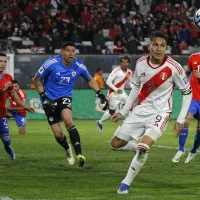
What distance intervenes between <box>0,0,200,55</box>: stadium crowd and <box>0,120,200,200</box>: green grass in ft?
38.9

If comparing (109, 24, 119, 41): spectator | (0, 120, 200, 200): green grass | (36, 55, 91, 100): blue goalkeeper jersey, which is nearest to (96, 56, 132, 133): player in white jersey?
(0, 120, 200, 200): green grass

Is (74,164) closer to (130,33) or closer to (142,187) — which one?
(142,187)

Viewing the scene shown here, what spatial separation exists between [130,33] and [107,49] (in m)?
2.17

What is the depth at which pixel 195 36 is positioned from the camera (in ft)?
104

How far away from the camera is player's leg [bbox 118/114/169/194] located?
29.0ft

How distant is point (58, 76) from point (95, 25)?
17.8 m

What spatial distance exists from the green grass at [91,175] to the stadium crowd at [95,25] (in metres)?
11.9

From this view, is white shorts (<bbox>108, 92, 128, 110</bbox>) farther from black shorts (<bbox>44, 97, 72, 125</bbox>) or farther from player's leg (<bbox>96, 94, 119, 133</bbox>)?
black shorts (<bbox>44, 97, 72, 125</bbox>)

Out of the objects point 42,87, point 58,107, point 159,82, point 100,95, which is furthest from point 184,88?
point 42,87

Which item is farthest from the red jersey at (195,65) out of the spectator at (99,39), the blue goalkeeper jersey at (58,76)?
the spectator at (99,39)

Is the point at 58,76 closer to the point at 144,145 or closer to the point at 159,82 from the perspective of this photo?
the point at 159,82

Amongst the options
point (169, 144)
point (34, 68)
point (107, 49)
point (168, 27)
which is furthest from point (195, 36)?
point (169, 144)

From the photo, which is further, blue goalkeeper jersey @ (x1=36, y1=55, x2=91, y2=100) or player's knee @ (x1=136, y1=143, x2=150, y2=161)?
blue goalkeeper jersey @ (x1=36, y1=55, x2=91, y2=100)

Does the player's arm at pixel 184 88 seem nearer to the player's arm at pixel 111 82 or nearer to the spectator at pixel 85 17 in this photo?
the player's arm at pixel 111 82
